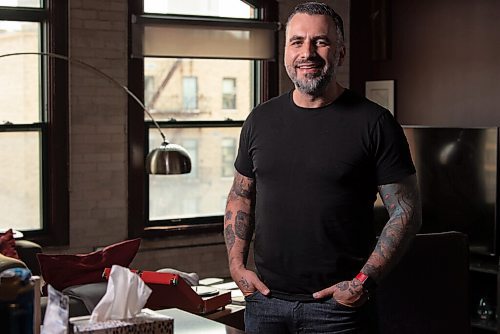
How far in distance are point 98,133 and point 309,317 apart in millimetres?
4102

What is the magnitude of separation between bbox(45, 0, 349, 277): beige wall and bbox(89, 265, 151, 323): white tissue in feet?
15.2

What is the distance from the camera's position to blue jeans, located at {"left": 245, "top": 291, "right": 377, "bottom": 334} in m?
2.76

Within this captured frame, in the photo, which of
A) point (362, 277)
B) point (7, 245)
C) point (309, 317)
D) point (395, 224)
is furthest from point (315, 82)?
point (7, 245)

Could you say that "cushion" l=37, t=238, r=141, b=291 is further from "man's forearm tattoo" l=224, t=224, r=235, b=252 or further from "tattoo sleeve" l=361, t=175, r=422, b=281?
"tattoo sleeve" l=361, t=175, r=422, b=281

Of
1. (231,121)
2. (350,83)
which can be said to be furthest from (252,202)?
(350,83)

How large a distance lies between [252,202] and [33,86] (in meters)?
3.76

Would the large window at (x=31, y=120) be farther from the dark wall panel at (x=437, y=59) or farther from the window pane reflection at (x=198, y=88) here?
the dark wall panel at (x=437, y=59)

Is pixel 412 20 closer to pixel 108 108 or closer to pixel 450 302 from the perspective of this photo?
pixel 108 108

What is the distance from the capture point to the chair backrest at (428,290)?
129 inches

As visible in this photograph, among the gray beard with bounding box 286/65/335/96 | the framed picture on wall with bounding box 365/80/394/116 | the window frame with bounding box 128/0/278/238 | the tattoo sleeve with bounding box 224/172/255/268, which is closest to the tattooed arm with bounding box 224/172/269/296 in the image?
the tattoo sleeve with bounding box 224/172/255/268

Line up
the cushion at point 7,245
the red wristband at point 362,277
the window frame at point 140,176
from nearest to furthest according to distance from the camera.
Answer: the red wristband at point 362,277
the cushion at point 7,245
the window frame at point 140,176

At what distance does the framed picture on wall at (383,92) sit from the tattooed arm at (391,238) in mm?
4755

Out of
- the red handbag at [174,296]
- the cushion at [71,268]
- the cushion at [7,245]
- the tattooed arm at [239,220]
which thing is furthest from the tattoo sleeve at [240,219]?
the cushion at [7,245]

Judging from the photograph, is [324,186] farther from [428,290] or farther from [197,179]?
[197,179]
